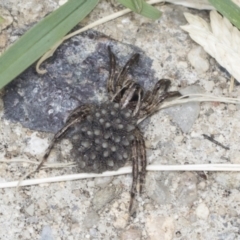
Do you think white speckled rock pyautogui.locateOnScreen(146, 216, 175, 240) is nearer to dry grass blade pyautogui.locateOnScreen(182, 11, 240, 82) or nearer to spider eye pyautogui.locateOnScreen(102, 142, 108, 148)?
spider eye pyautogui.locateOnScreen(102, 142, 108, 148)

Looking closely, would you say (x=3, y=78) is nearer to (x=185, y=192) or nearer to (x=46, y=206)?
(x=46, y=206)

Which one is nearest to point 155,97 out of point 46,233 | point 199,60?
point 199,60

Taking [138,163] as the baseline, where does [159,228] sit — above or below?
below

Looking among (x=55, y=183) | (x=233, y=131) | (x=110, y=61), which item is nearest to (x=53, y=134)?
(x=55, y=183)

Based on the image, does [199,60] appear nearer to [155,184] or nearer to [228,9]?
[228,9]

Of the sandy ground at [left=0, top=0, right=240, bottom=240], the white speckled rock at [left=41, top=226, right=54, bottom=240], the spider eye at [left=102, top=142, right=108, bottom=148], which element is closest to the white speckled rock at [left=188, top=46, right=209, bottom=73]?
the sandy ground at [left=0, top=0, right=240, bottom=240]
